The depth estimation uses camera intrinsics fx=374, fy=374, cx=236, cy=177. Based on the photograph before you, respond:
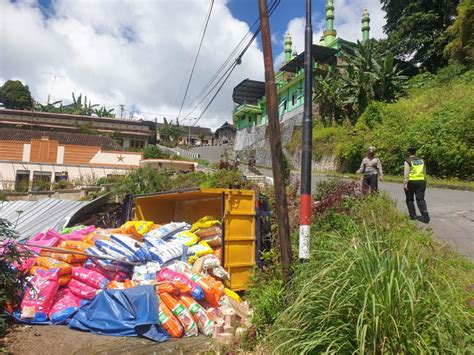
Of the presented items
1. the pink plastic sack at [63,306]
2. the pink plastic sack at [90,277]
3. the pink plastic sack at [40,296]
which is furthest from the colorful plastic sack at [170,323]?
the pink plastic sack at [40,296]

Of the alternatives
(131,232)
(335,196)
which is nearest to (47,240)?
(131,232)

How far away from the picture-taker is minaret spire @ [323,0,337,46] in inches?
1524

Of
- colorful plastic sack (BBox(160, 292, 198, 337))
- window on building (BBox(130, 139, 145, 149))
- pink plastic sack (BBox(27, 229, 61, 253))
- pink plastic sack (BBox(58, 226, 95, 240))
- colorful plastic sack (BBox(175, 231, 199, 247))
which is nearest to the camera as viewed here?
colorful plastic sack (BBox(160, 292, 198, 337))

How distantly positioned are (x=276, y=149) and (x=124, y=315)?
309 cm

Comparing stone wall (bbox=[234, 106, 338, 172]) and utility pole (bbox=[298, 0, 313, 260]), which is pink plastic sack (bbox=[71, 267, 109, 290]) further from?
stone wall (bbox=[234, 106, 338, 172])

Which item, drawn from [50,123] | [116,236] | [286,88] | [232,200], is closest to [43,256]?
[116,236]

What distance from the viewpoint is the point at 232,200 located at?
7016 mm

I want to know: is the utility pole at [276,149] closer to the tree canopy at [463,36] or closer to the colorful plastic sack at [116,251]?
the colorful plastic sack at [116,251]

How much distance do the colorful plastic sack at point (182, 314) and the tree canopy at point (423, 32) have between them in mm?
29470

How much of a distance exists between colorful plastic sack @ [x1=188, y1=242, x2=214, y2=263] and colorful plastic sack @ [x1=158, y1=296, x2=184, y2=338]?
1.45 metres

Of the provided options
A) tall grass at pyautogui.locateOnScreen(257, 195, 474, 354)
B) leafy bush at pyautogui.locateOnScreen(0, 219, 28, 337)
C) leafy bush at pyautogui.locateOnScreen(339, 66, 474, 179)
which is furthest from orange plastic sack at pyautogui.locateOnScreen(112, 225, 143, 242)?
leafy bush at pyautogui.locateOnScreen(339, 66, 474, 179)

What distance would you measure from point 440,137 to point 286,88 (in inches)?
982

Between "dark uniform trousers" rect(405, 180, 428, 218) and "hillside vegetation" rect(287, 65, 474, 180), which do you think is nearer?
"dark uniform trousers" rect(405, 180, 428, 218)

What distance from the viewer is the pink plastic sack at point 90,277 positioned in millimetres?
5773
